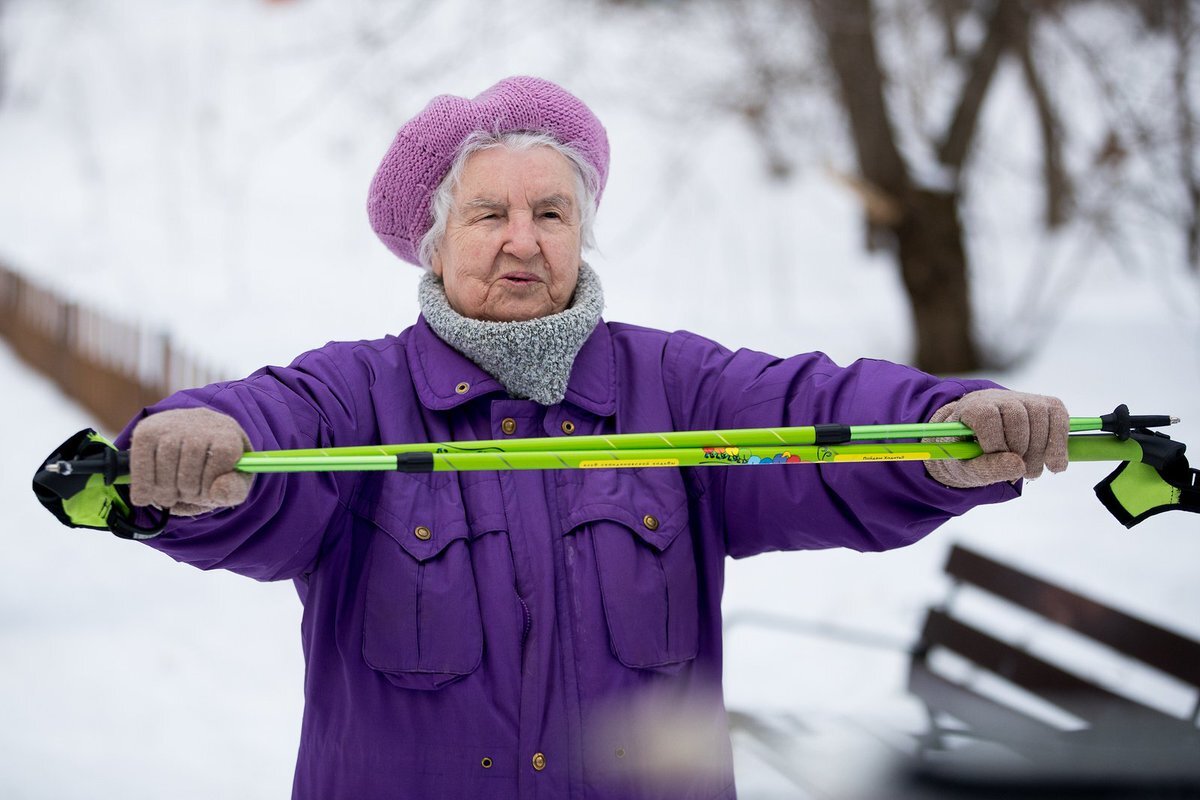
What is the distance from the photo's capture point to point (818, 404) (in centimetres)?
198

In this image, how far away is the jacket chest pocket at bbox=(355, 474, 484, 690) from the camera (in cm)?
182

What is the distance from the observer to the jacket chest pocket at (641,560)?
73.5 inches

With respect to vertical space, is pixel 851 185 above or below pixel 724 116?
below

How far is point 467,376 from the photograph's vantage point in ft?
6.48

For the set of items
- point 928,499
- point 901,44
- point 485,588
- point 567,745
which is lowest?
point 567,745

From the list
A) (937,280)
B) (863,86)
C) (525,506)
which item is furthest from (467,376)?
(937,280)

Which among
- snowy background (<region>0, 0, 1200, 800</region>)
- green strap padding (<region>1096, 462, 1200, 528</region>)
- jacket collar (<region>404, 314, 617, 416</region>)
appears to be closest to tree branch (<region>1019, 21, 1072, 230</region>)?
snowy background (<region>0, 0, 1200, 800</region>)

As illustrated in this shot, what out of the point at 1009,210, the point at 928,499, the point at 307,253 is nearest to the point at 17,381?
the point at 307,253

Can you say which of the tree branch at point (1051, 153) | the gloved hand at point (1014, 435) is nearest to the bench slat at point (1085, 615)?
the gloved hand at point (1014, 435)

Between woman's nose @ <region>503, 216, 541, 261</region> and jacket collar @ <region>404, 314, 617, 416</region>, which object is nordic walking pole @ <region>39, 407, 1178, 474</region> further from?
woman's nose @ <region>503, 216, 541, 261</region>

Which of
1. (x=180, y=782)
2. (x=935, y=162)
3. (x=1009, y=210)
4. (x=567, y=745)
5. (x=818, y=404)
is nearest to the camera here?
(x=567, y=745)

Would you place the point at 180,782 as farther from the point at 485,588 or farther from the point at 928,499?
the point at 928,499

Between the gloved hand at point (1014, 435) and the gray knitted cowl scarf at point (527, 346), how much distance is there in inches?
26.0

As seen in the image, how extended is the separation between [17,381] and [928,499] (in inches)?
311
